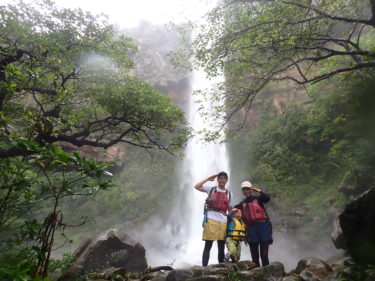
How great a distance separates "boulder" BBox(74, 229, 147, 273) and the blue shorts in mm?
4744

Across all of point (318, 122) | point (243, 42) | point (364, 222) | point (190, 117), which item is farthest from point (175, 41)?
point (364, 222)

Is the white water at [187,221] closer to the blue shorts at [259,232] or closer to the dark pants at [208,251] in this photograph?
the dark pants at [208,251]

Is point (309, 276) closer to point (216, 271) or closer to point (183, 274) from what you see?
point (216, 271)

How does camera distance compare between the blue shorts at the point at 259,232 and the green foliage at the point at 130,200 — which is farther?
the green foliage at the point at 130,200

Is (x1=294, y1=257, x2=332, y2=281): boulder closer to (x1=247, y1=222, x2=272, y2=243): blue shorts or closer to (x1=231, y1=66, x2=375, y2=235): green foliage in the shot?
(x1=247, y1=222, x2=272, y2=243): blue shorts

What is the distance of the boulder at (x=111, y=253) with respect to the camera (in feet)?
28.2

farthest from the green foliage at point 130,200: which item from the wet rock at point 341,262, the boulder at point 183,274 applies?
the boulder at point 183,274

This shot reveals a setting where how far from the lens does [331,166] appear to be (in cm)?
1335

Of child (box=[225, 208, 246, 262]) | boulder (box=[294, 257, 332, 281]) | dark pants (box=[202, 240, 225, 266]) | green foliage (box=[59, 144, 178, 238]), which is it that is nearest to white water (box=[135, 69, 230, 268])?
green foliage (box=[59, 144, 178, 238])

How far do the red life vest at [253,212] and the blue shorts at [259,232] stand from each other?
15 cm

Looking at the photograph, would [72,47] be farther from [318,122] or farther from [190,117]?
[190,117]

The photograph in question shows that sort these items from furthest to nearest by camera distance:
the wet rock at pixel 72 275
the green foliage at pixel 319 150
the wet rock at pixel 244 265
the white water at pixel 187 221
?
the white water at pixel 187 221, the green foliage at pixel 319 150, the wet rock at pixel 244 265, the wet rock at pixel 72 275

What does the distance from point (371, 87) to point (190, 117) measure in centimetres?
1897

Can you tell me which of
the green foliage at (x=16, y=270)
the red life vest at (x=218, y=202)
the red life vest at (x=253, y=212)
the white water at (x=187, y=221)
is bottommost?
the green foliage at (x=16, y=270)
